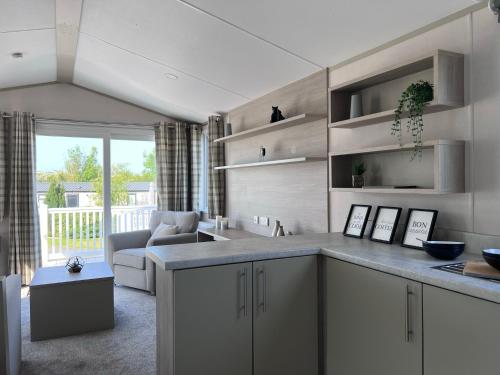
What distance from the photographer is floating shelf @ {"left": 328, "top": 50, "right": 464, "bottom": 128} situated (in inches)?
80.9

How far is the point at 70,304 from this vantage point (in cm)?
325

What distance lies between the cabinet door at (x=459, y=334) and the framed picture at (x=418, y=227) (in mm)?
635

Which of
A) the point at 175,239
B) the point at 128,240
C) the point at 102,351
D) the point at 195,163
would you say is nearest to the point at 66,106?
the point at 195,163

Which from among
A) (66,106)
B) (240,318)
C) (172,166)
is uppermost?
(66,106)

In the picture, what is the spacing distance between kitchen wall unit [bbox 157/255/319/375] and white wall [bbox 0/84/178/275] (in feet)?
13.0

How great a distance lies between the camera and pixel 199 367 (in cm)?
193

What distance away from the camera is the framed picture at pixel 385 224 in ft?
7.91

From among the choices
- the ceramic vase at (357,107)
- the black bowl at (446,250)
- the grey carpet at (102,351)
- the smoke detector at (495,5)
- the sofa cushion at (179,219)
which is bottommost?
the grey carpet at (102,351)

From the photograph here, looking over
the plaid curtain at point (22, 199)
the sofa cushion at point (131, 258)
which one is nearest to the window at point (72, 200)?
the plaid curtain at point (22, 199)

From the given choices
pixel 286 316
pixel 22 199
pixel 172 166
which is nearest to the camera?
pixel 286 316

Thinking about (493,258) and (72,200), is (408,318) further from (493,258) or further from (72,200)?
(72,200)

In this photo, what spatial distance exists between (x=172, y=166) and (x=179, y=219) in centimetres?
105

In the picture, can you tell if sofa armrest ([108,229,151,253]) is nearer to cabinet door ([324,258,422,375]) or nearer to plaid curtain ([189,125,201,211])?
plaid curtain ([189,125,201,211])

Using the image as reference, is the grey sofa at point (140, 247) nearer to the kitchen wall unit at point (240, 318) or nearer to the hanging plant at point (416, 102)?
the kitchen wall unit at point (240, 318)
